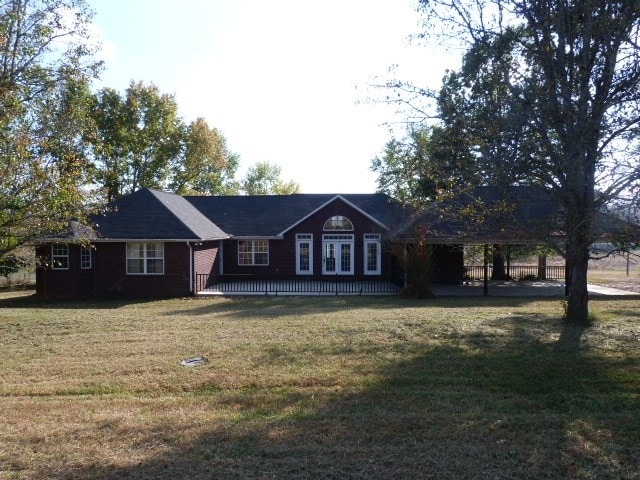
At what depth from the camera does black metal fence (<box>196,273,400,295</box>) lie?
25453mm

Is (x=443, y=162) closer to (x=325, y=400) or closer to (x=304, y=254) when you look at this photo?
(x=325, y=400)

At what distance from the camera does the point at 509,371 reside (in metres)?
8.84

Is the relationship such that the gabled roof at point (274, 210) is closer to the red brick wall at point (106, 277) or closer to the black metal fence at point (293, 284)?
the black metal fence at point (293, 284)

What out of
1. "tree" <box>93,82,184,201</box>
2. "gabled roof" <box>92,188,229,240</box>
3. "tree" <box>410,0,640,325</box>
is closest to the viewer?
"tree" <box>410,0,640,325</box>

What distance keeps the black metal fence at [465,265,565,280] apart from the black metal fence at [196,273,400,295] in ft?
22.6

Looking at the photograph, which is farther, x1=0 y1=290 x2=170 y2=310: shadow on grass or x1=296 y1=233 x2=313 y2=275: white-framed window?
x1=296 y1=233 x2=313 y2=275: white-framed window

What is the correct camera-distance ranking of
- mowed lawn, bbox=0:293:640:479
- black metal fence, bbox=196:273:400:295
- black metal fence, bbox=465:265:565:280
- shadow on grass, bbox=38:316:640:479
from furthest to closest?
1. black metal fence, bbox=465:265:565:280
2. black metal fence, bbox=196:273:400:295
3. mowed lawn, bbox=0:293:640:479
4. shadow on grass, bbox=38:316:640:479

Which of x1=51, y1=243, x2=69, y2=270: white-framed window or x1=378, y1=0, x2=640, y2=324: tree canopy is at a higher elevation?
x1=378, y1=0, x2=640, y2=324: tree canopy

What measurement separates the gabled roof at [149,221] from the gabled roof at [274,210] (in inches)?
112

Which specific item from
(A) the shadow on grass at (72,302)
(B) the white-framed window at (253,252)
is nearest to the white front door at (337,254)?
(B) the white-framed window at (253,252)

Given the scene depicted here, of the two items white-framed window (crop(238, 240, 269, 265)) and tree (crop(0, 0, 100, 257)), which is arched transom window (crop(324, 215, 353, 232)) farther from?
tree (crop(0, 0, 100, 257))

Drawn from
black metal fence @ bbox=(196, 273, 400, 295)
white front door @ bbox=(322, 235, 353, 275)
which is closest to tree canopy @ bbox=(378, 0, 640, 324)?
black metal fence @ bbox=(196, 273, 400, 295)

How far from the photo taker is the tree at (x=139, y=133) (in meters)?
43.0

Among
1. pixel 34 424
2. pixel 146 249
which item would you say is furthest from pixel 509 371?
pixel 146 249
